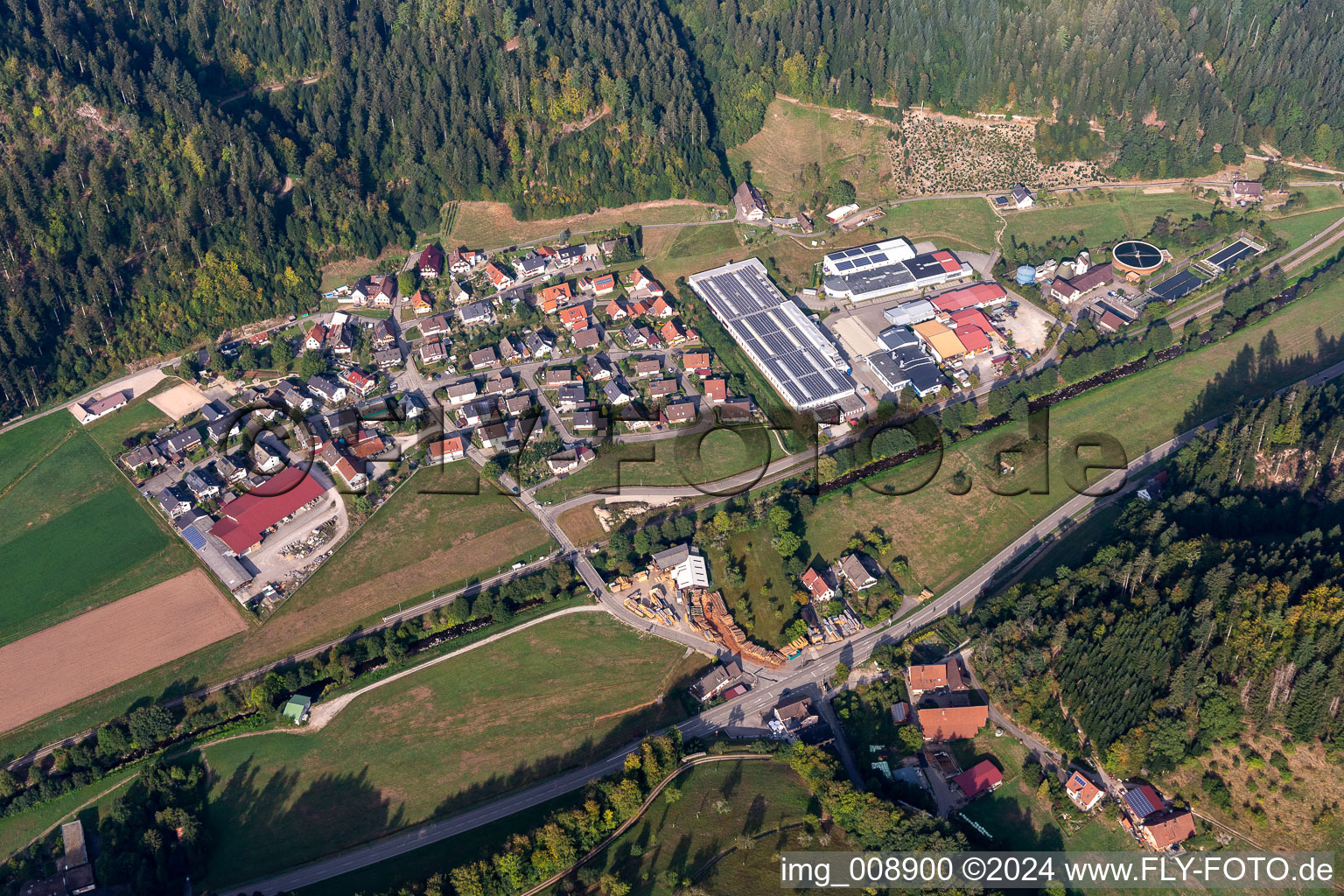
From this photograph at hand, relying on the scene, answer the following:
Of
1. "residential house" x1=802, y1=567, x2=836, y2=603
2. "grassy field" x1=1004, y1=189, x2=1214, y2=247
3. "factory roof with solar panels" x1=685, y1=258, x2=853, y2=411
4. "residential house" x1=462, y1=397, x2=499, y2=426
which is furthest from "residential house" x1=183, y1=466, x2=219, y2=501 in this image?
"grassy field" x1=1004, y1=189, x2=1214, y2=247

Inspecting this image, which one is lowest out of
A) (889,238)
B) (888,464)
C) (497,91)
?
Answer: (888,464)

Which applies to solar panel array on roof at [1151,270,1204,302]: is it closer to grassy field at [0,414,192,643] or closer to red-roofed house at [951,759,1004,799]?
red-roofed house at [951,759,1004,799]

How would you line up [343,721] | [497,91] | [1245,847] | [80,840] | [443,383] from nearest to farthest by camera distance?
[1245,847] → [80,840] → [343,721] → [443,383] → [497,91]

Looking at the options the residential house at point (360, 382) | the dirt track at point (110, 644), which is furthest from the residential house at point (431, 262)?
the dirt track at point (110, 644)

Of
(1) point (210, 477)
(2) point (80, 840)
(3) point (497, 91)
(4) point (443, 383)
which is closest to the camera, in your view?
(2) point (80, 840)

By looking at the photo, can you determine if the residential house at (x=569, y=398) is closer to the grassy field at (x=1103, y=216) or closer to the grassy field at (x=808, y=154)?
the grassy field at (x=808, y=154)

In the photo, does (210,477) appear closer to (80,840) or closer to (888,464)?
(80,840)

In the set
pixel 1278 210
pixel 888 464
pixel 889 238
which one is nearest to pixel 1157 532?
pixel 888 464
